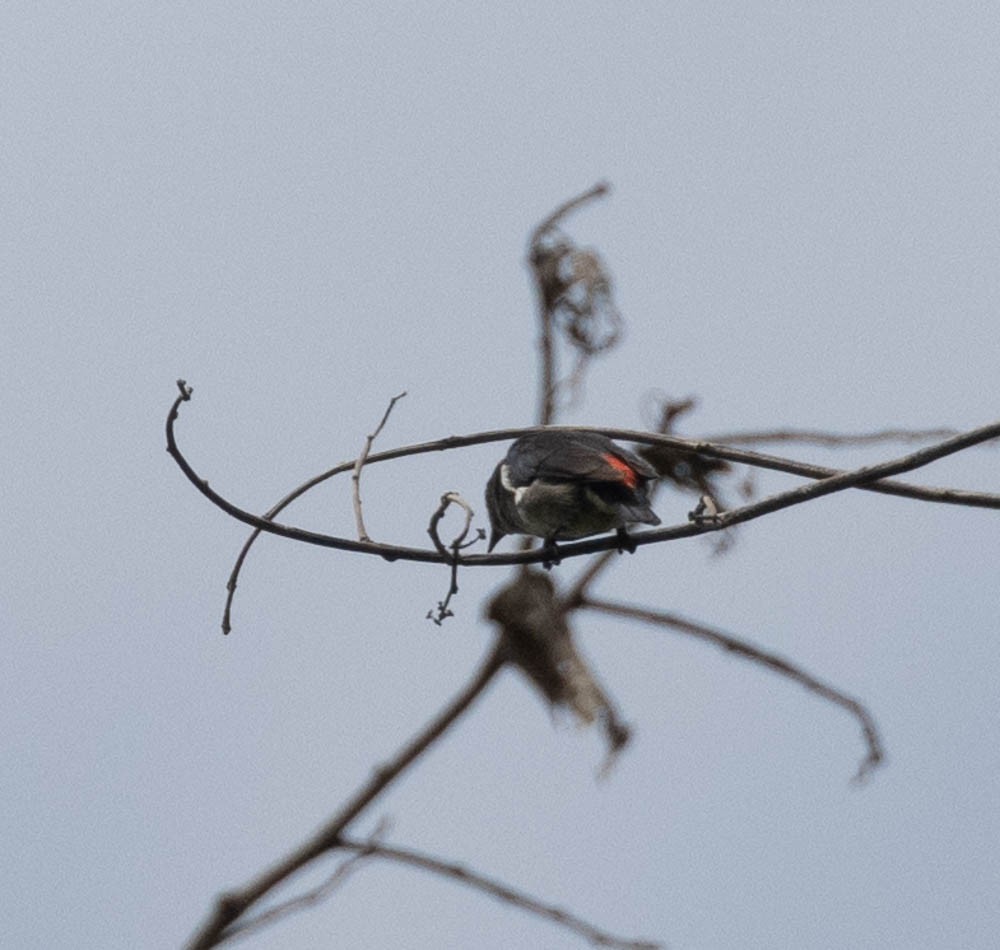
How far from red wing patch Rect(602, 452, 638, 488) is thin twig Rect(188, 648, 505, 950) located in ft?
2.46

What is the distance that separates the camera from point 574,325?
6.14 metres

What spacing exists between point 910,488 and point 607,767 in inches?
68.1

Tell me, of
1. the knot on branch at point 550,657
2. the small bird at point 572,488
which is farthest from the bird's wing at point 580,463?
the knot on branch at point 550,657

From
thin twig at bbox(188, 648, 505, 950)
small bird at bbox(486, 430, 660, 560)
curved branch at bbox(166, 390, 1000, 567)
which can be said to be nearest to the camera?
curved branch at bbox(166, 390, 1000, 567)

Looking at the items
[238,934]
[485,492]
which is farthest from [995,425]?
[485,492]

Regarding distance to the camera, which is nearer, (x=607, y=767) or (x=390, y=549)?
(x=390, y=549)

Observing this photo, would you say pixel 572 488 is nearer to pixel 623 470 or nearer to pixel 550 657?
pixel 623 470

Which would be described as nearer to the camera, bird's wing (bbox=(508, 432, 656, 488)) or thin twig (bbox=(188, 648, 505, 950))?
thin twig (bbox=(188, 648, 505, 950))

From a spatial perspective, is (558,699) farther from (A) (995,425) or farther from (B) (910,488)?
(A) (995,425)

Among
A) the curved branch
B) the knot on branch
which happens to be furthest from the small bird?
the curved branch

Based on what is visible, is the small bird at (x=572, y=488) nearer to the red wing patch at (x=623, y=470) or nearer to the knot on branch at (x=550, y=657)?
the red wing patch at (x=623, y=470)

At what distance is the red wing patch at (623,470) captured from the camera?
5.64 m

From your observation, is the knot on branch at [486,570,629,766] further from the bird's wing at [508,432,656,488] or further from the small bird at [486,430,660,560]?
the bird's wing at [508,432,656,488]

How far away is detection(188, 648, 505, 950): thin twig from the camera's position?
4.64m
